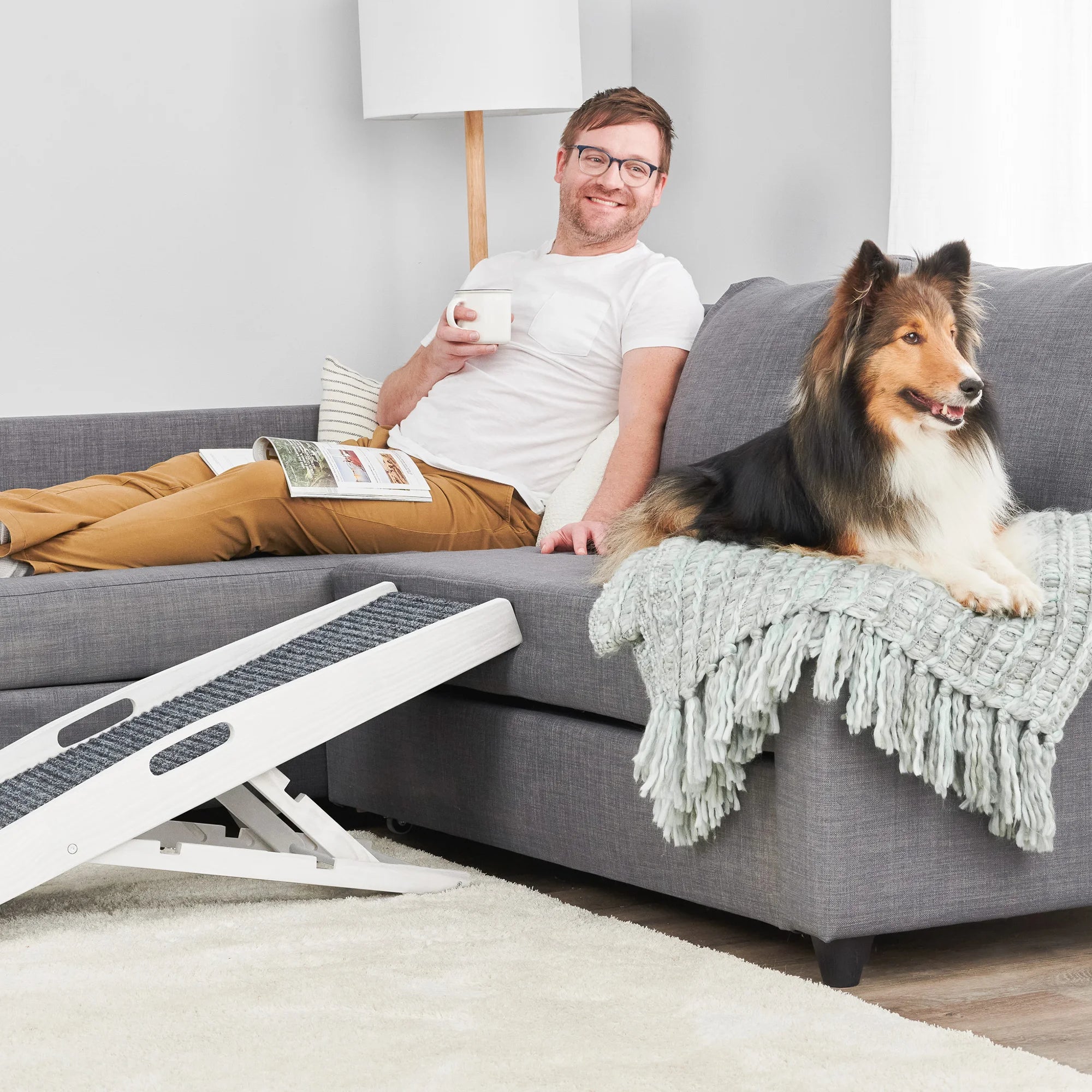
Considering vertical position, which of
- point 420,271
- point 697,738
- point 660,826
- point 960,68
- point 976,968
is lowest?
point 976,968

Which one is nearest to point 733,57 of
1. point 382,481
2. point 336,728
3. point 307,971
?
point 382,481

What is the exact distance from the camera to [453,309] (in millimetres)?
2479

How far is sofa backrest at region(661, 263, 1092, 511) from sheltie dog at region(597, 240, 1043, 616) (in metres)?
0.14

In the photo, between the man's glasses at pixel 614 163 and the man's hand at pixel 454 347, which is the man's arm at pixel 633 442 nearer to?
the man's hand at pixel 454 347

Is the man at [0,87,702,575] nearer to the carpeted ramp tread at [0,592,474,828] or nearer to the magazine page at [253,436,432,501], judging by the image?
the magazine page at [253,436,432,501]

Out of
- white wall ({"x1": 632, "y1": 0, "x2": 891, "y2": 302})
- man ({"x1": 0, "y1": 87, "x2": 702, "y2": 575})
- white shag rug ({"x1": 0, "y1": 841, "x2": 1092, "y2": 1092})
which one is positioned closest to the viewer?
white shag rug ({"x1": 0, "y1": 841, "x2": 1092, "y2": 1092})

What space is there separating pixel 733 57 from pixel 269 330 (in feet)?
4.54

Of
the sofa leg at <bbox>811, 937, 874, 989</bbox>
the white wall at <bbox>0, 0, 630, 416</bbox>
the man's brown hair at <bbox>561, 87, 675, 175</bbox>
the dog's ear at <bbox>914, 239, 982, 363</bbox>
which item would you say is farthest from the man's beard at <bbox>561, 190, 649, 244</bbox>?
the sofa leg at <bbox>811, 937, 874, 989</bbox>

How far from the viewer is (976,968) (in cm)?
165

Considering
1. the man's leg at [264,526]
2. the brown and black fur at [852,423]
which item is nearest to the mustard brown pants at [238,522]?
the man's leg at [264,526]

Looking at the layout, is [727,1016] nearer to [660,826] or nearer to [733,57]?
[660,826]

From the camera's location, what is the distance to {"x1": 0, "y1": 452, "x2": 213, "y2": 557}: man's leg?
7.58 ft

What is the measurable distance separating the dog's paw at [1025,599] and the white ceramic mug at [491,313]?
111cm

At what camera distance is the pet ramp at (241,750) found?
Answer: 172 centimetres
